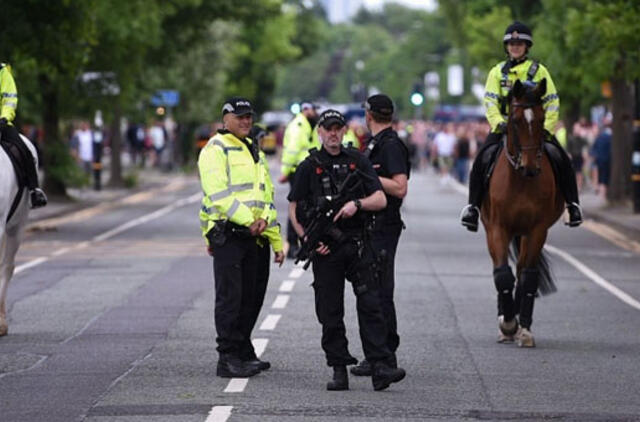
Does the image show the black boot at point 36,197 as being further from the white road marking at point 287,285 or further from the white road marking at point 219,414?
the white road marking at point 219,414

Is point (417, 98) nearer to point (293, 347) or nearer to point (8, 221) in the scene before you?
point (8, 221)

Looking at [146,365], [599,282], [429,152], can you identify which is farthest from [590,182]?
[146,365]

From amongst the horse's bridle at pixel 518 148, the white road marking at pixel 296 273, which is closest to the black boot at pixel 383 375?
the horse's bridle at pixel 518 148

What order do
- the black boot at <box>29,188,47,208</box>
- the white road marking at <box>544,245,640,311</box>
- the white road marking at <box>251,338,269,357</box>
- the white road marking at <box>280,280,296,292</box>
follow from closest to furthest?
the white road marking at <box>251,338,269,357</box> → the black boot at <box>29,188,47,208</box> → the white road marking at <box>544,245,640,311</box> → the white road marking at <box>280,280,296,292</box>

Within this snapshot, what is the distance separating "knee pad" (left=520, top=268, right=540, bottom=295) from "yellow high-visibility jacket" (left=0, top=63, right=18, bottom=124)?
4567mm

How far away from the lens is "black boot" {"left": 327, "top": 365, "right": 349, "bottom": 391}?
11352mm

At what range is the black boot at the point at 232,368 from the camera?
11906 mm

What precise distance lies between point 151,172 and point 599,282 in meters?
47.8

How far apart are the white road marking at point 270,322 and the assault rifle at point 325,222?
3814 mm

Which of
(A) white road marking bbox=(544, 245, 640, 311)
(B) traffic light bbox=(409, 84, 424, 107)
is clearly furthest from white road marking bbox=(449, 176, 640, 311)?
(B) traffic light bbox=(409, 84, 424, 107)

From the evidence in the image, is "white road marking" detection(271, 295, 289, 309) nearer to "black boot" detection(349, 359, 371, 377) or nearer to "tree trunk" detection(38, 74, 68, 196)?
"black boot" detection(349, 359, 371, 377)

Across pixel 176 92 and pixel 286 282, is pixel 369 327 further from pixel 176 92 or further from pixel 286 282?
pixel 176 92

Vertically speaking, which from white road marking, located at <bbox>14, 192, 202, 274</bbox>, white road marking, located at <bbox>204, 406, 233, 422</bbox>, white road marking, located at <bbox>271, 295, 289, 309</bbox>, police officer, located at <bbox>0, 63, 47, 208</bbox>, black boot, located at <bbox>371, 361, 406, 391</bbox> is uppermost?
police officer, located at <bbox>0, 63, 47, 208</bbox>

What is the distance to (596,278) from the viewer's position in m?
20.7
